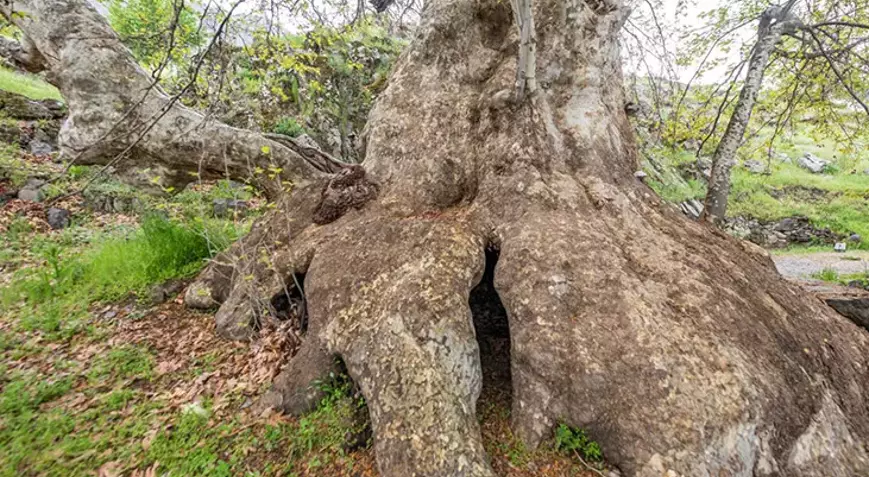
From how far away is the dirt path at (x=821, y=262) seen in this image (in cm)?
967

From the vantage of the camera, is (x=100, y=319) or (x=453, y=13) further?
(x=453, y=13)

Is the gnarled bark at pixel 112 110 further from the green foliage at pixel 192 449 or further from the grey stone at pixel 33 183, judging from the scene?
the grey stone at pixel 33 183

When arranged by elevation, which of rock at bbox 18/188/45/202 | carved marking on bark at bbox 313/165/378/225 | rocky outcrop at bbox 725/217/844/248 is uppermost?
carved marking on bark at bbox 313/165/378/225

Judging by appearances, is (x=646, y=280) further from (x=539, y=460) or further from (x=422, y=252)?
(x=422, y=252)

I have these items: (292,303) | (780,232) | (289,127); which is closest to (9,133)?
(289,127)

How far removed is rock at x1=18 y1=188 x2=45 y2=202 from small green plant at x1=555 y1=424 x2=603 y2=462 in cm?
1087

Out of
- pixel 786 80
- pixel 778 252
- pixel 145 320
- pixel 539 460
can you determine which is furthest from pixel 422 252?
pixel 778 252

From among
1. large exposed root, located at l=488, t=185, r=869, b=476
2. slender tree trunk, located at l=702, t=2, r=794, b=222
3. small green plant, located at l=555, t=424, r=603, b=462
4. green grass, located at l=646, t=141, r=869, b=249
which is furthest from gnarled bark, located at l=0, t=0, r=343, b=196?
green grass, located at l=646, t=141, r=869, b=249

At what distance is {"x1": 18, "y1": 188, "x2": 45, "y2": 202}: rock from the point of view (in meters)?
7.73

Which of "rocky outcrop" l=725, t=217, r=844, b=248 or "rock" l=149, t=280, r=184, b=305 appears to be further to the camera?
"rocky outcrop" l=725, t=217, r=844, b=248

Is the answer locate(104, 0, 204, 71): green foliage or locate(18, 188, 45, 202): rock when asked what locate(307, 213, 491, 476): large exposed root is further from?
locate(18, 188, 45, 202): rock

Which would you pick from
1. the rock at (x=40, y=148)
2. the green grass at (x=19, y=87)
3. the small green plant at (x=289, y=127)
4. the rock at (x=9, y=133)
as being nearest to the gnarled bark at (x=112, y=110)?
the small green plant at (x=289, y=127)

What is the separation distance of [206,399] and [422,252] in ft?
6.60

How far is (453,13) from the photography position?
4.11 meters
